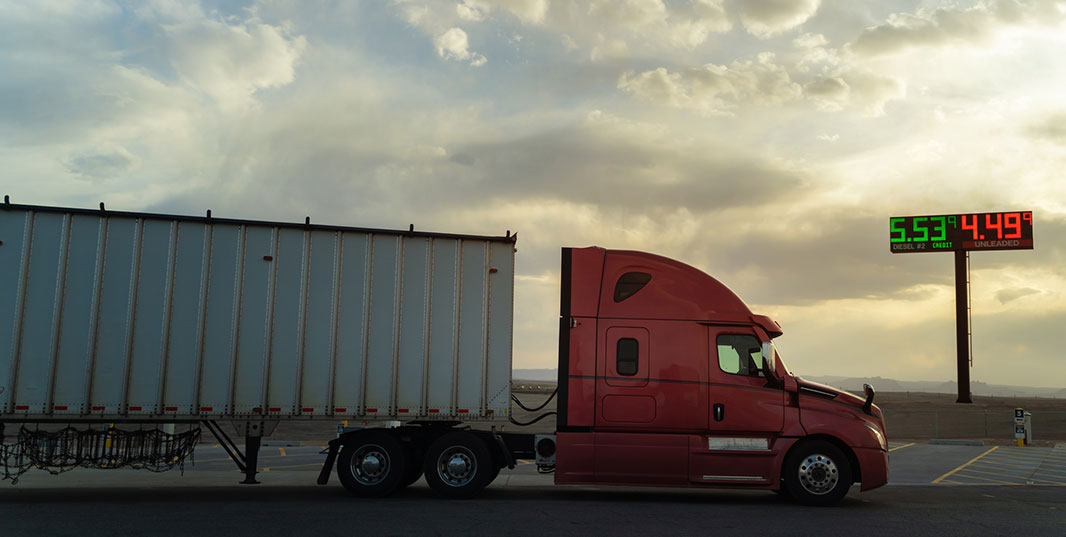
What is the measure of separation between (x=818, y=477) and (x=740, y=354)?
6.95ft

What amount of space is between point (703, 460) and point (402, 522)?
467 cm

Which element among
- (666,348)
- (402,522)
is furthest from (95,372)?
(666,348)

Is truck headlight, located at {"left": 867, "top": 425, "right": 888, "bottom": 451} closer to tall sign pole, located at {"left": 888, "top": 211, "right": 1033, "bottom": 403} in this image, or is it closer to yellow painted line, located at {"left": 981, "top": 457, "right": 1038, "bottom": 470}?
yellow painted line, located at {"left": 981, "top": 457, "right": 1038, "bottom": 470}

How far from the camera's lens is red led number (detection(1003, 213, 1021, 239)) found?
4416 centimetres

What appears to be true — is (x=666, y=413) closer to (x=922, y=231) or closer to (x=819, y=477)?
(x=819, y=477)

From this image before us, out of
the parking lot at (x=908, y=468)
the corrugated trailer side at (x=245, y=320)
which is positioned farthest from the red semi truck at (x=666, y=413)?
the parking lot at (x=908, y=468)

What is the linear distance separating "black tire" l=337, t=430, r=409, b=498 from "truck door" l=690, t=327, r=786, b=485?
178 inches

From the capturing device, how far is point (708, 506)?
457 inches

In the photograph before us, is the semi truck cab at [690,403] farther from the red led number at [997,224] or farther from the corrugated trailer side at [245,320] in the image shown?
the red led number at [997,224]

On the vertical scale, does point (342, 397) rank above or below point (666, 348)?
below

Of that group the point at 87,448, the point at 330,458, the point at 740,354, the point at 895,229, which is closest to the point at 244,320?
the point at 330,458

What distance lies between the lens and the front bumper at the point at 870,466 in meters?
11.5

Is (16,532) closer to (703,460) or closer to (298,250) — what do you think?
(298,250)

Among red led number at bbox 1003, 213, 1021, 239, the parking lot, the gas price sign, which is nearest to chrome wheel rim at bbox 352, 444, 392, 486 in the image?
the parking lot
